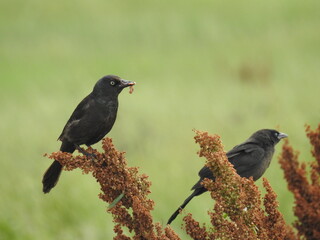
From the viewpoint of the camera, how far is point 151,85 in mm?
16188

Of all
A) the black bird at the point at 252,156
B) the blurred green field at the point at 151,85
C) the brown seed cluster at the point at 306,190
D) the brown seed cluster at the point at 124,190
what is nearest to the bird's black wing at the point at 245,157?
the black bird at the point at 252,156

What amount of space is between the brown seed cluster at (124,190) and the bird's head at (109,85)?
54cm

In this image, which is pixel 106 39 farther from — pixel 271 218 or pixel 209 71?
pixel 271 218

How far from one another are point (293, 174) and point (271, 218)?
47 cm

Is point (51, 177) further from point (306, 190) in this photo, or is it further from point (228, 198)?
point (306, 190)

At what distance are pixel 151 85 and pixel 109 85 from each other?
37.4ft

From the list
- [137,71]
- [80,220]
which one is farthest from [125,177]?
[137,71]

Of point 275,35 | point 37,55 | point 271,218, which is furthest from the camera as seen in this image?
point 275,35

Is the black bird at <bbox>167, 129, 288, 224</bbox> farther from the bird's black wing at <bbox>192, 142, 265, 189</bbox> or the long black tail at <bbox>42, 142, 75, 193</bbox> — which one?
the long black tail at <bbox>42, 142, 75, 193</bbox>

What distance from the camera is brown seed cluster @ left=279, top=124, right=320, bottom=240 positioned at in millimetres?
4191

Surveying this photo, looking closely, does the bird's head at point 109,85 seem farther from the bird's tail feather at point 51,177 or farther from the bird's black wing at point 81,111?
the bird's tail feather at point 51,177

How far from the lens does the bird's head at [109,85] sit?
15.6 feet

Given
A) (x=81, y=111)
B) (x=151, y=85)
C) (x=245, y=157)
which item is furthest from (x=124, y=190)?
(x=151, y=85)

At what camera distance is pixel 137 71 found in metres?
17.6
